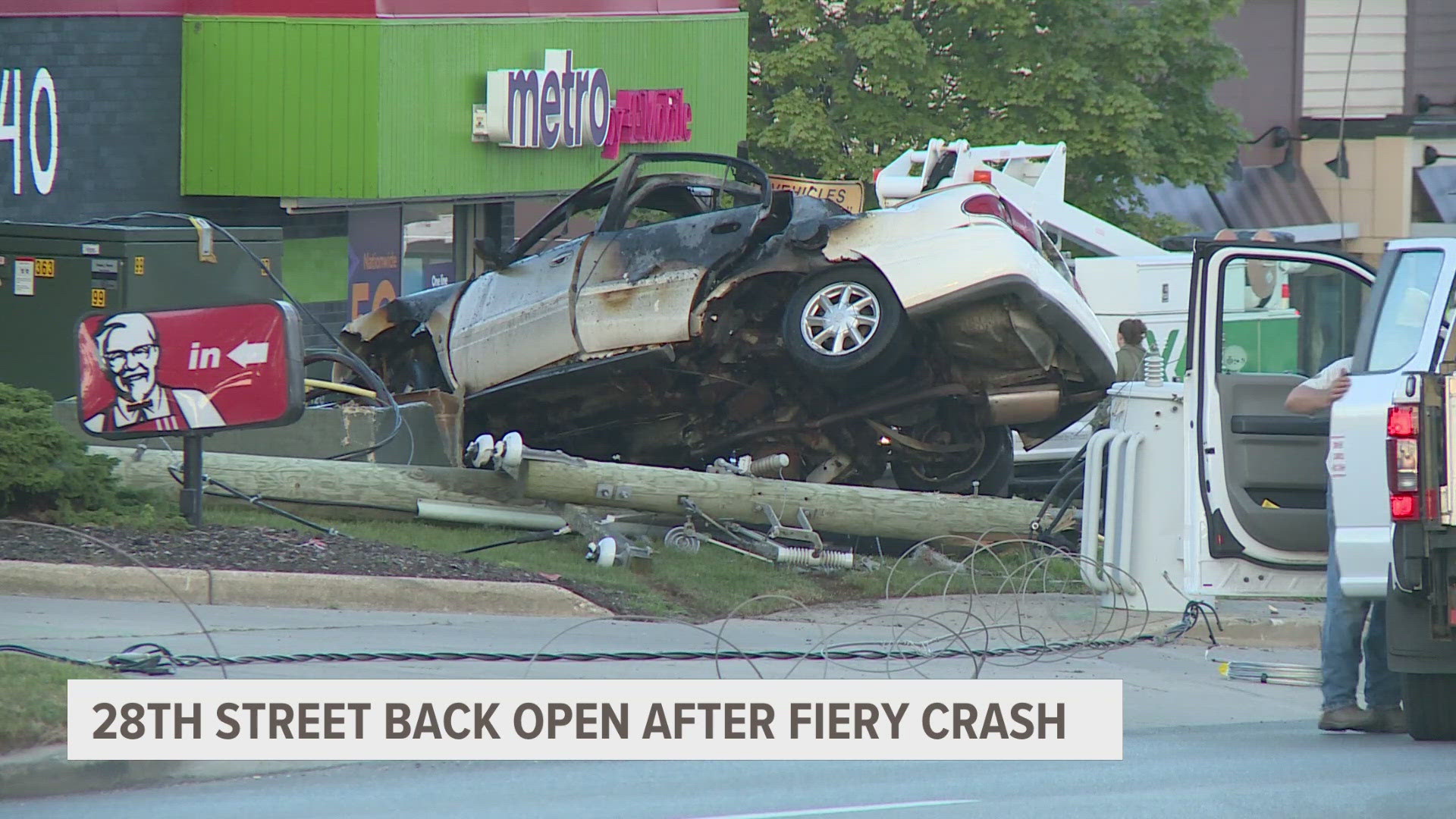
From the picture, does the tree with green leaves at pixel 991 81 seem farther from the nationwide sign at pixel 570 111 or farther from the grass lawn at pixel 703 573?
the grass lawn at pixel 703 573

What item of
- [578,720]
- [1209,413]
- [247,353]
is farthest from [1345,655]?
[247,353]

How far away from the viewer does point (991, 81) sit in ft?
84.5

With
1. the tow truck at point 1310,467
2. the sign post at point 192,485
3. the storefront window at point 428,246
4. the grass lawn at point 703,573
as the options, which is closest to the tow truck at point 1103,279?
the grass lawn at point 703,573

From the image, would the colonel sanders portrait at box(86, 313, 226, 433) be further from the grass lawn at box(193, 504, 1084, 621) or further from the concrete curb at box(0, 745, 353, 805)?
the concrete curb at box(0, 745, 353, 805)

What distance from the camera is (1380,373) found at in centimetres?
757

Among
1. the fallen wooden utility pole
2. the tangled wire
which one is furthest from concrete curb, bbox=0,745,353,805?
the fallen wooden utility pole

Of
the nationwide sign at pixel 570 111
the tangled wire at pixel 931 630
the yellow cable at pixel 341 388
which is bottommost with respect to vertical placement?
the tangled wire at pixel 931 630

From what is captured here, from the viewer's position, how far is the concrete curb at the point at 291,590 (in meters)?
9.16

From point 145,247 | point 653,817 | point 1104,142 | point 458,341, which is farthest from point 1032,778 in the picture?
point 1104,142

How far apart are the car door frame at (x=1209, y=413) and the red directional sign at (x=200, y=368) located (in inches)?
179

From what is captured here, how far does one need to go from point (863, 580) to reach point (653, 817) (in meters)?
5.34

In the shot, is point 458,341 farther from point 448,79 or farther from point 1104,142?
point 1104,142

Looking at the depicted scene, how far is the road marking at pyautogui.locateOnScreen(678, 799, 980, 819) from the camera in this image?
20.5 feet

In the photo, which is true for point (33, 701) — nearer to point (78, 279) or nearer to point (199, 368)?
point (199, 368)
